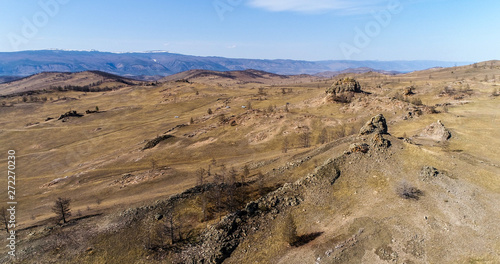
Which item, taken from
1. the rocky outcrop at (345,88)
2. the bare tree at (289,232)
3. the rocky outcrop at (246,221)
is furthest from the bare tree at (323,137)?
the bare tree at (289,232)

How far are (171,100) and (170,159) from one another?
422 feet

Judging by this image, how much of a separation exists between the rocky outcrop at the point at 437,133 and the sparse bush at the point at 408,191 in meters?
32.9

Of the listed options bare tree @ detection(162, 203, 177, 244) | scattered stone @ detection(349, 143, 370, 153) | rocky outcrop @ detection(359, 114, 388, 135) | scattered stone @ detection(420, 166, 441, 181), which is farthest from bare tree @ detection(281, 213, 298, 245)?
rocky outcrop @ detection(359, 114, 388, 135)

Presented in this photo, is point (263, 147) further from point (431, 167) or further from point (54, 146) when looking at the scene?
point (54, 146)

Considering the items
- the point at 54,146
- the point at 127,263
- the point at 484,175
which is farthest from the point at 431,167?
the point at 54,146

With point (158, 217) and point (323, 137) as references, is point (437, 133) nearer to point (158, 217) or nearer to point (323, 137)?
point (323, 137)

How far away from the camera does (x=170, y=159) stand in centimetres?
7262

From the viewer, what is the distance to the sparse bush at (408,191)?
29130 millimetres

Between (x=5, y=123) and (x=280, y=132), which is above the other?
(x=280, y=132)

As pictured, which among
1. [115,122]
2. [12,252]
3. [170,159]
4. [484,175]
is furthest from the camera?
[115,122]

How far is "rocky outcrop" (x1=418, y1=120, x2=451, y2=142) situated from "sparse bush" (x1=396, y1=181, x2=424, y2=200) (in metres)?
32.9

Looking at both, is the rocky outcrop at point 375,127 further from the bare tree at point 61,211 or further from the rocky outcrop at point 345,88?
the rocky outcrop at point 345,88

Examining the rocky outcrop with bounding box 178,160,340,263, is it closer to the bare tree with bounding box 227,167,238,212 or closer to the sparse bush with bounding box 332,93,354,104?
the bare tree with bounding box 227,167,238,212

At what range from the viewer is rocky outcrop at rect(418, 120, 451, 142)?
55.4m
